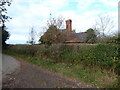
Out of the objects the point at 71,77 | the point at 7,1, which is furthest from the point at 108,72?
the point at 7,1

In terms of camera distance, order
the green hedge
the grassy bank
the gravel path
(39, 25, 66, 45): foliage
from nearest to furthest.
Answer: the gravel path → the grassy bank → the green hedge → (39, 25, 66, 45): foliage

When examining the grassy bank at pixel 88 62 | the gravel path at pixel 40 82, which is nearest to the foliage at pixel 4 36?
the grassy bank at pixel 88 62

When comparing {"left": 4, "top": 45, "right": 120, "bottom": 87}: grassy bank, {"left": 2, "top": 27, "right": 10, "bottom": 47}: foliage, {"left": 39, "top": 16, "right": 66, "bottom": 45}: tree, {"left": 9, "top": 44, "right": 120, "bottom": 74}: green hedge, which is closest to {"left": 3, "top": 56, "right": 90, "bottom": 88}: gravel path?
{"left": 4, "top": 45, "right": 120, "bottom": 87}: grassy bank

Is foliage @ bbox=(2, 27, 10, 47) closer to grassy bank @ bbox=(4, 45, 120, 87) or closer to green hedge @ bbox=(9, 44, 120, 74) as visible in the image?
green hedge @ bbox=(9, 44, 120, 74)

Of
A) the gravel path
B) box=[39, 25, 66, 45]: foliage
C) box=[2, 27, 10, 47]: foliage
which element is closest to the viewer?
the gravel path

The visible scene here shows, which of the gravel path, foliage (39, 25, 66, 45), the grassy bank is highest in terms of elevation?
foliage (39, 25, 66, 45)

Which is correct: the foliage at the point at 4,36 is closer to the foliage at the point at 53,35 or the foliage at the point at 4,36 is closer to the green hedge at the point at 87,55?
the foliage at the point at 53,35

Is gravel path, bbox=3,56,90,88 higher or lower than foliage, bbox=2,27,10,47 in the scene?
lower

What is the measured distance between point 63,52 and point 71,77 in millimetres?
6826

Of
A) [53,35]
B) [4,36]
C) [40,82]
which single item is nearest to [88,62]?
[40,82]

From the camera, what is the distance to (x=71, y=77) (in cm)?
1144

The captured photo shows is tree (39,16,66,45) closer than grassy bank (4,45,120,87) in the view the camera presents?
No

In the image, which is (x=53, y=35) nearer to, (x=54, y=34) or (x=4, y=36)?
(x=54, y=34)

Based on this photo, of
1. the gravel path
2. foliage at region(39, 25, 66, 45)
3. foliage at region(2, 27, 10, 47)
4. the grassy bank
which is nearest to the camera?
the gravel path
